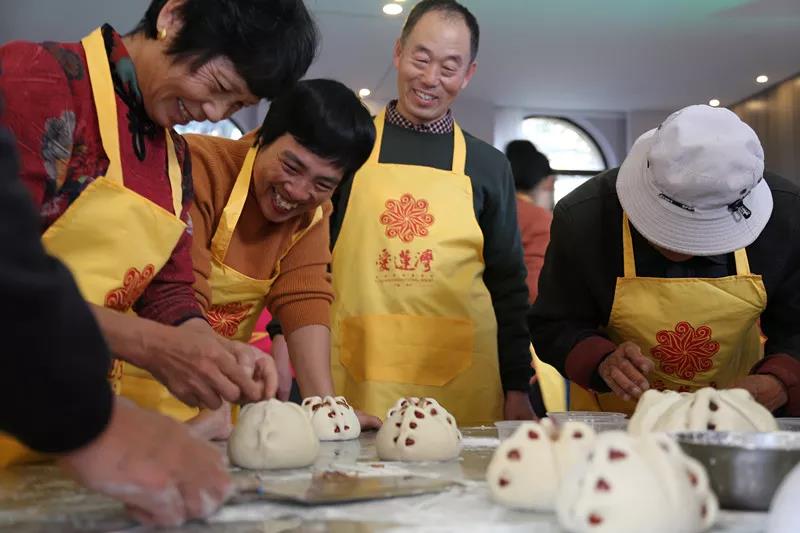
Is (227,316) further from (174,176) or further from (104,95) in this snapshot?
(104,95)

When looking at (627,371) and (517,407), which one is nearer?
(627,371)

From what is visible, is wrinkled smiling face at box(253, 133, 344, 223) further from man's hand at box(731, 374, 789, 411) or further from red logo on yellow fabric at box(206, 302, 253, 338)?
man's hand at box(731, 374, 789, 411)

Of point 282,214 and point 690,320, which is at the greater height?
point 282,214

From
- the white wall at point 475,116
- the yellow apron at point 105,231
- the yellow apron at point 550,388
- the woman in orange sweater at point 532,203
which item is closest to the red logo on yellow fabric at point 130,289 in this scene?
the yellow apron at point 105,231

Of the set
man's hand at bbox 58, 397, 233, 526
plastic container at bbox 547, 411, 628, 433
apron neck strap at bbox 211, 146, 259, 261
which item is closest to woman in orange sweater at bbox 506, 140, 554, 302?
apron neck strap at bbox 211, 146, 259, 261

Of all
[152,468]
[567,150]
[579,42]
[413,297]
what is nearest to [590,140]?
[567,150]

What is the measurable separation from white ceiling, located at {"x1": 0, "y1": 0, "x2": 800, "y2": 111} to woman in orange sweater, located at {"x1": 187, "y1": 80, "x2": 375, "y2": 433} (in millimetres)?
3452

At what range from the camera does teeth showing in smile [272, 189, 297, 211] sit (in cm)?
194

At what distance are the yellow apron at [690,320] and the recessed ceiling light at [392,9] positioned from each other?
4.24 meters

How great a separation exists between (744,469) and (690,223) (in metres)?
0.86

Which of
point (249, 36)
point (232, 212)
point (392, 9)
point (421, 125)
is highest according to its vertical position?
point (392, 9)

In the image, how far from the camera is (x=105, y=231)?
1423 mm

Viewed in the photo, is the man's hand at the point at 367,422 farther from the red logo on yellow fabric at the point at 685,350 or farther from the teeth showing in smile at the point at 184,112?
the teeth showing in smile at the point at 184,112

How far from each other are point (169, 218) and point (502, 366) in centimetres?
131
